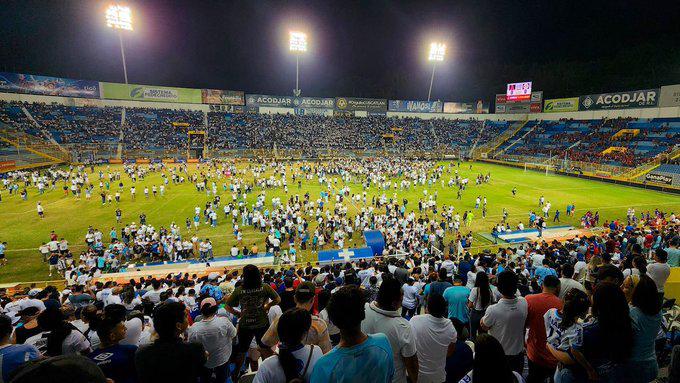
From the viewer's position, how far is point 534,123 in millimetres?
66688

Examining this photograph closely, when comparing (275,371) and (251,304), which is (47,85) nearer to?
(251,304)

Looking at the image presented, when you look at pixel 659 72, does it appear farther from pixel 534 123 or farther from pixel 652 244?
pixel 652 244

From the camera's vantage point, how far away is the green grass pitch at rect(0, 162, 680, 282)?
1875 centimetres

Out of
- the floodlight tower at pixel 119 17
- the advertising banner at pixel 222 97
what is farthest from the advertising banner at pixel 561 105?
the floodlight tower at pixel 119 17

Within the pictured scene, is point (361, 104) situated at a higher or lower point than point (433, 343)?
higher

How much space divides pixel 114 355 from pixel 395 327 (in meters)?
2.71

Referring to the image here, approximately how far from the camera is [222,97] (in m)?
67.3

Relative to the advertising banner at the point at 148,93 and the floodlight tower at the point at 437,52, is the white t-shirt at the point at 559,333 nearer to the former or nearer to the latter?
the advertising banner at the point at 148,93

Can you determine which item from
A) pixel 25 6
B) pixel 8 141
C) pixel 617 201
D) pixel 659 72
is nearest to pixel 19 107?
pixel 8 141

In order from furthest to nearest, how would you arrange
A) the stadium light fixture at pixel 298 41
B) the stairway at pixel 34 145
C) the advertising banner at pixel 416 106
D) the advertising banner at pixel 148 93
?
the advertising banner at pixel 416 106 → the stadium light fixture at pixel 298 41 → the advertising banner at pixel 148 93 → the stairway at pixel 34 145

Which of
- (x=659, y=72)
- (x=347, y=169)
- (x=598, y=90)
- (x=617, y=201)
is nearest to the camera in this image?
(x=617, y=201)

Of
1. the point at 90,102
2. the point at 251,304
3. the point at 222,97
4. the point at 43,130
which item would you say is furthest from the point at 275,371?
the point at 222,97

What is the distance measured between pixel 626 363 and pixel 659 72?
77037mm

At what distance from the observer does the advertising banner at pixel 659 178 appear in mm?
33906
